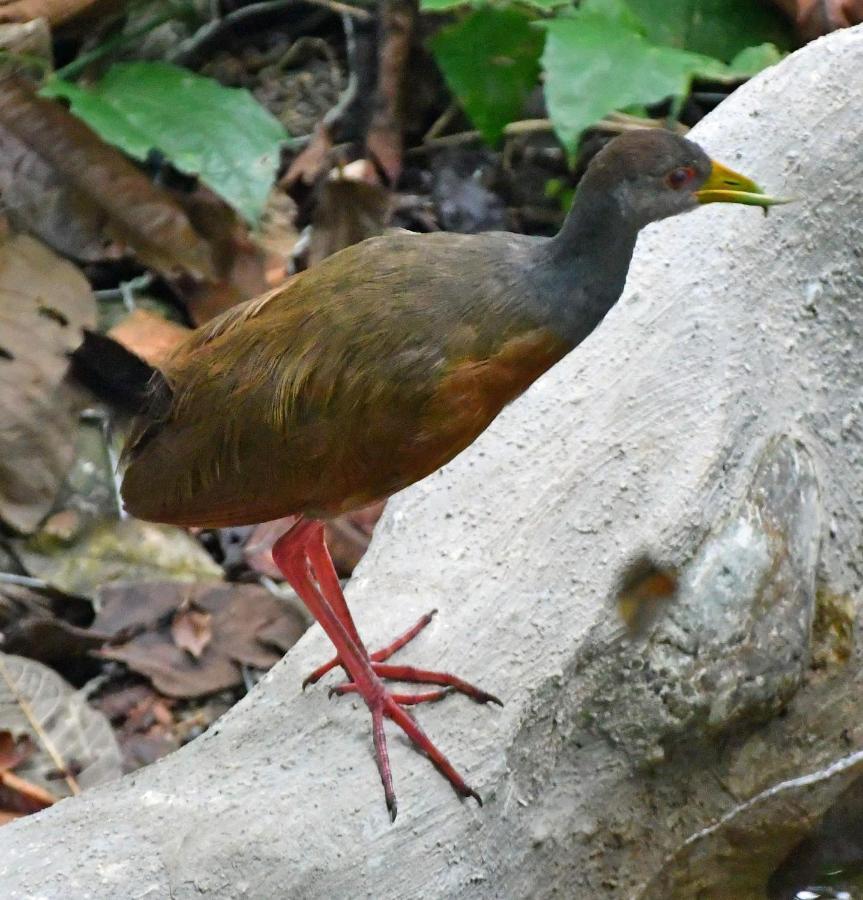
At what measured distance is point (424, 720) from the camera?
7.63 feet

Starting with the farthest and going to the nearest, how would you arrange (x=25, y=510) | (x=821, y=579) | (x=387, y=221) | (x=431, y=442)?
(x=387, y=221) < (x=25, y=510) < (x=821, y=579) < (x=431, y=442)

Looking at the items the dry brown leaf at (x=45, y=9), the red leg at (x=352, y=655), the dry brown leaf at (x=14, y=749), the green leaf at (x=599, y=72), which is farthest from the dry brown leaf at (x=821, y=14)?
the dry brown leaf at (x=14, y=749)

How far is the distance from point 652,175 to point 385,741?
1.01 metres

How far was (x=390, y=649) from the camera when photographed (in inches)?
97.5

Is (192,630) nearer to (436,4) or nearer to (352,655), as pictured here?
(352,655)

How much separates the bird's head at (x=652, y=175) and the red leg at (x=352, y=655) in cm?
83

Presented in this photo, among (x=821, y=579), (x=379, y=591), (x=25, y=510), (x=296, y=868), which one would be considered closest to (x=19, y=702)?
(x=25, y=510)

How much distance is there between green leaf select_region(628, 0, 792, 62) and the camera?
162 inches

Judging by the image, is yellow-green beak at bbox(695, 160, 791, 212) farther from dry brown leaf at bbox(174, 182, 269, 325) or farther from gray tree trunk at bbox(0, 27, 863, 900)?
dry brown leaf at bbox(174, 182, 269, 325)

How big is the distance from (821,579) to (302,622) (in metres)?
1.26

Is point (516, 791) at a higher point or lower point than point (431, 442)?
lower

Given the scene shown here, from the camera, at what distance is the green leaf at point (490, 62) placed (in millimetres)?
4074

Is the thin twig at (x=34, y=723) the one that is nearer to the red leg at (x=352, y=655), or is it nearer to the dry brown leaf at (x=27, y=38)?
the red leg at (x=352, y=655)

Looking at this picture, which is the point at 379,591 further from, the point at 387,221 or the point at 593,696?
the point at 387,221
